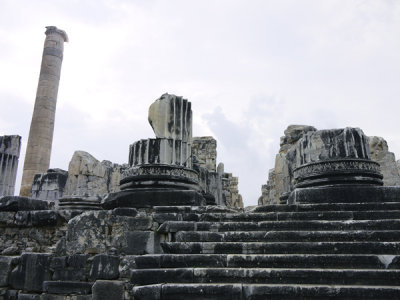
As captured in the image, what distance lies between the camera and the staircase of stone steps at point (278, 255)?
3801mm

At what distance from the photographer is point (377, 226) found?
4.75m

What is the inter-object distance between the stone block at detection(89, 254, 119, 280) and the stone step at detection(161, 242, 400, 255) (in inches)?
29.2

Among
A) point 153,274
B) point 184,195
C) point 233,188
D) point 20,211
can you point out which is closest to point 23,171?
point 233,188

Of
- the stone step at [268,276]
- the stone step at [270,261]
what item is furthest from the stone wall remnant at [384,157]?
the stone step at [268,276]

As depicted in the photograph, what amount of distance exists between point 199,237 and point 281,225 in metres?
1.14

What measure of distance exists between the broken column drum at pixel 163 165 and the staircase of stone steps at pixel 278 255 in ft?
2.88

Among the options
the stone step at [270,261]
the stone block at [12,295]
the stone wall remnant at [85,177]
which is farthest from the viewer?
the stone wall remnant at [85,177]

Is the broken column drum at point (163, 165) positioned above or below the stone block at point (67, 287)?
above

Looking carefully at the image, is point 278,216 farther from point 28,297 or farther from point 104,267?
point 28,297

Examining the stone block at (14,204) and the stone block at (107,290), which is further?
the stone block at (14,204)

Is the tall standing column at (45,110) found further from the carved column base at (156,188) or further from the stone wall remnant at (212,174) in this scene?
the carved column base at (156,188)

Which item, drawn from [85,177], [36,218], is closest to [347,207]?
[36,218]

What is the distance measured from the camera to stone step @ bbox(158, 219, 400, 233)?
15.6 ft

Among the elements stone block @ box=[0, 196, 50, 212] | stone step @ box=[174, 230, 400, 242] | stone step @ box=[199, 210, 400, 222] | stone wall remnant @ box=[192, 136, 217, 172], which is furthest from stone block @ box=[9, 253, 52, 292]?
stone wall remnant @ box=[192, 136, 217, 172]
